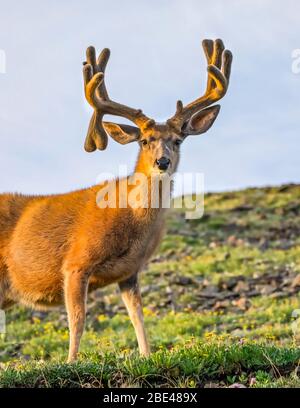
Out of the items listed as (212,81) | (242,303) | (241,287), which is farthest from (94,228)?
(241,287)

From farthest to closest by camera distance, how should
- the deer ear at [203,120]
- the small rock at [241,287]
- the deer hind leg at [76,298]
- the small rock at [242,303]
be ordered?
the small rock at [241,287]
the small rock at [242,303]
the deer ear at [203,120]
the deer hind leg at [76,298]

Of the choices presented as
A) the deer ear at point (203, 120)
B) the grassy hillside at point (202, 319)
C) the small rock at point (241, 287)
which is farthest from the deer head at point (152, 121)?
the small rock at point (241, 287)

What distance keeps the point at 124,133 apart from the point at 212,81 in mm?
1338

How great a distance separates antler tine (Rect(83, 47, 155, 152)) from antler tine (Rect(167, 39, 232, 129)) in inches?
15.0

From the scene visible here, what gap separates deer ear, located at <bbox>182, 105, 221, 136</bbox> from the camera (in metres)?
10.3

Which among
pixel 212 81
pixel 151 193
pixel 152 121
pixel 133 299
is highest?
pixel 212 81

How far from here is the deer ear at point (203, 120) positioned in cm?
1033

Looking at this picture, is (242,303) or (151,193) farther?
(242,303)

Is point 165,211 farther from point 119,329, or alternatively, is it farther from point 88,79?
point 119,329

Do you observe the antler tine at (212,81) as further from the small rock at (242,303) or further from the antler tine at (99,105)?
the small rock at (242,303)

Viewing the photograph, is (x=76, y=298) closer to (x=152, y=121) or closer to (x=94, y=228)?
(x=94, y=228)

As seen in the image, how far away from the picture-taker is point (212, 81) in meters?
10.6
